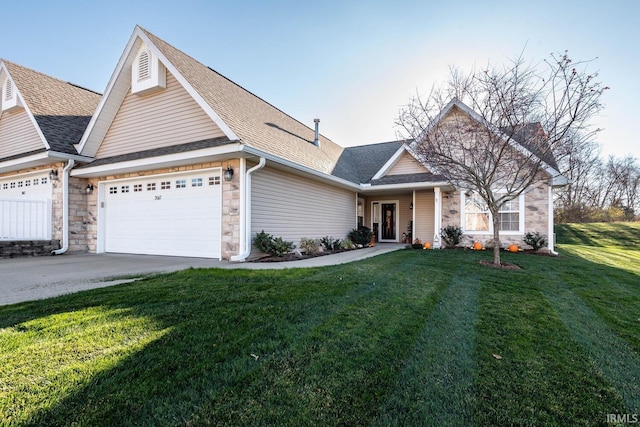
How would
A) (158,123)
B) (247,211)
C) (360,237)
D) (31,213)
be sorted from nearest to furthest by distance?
1. (247,211)
2. (158,123)
3. (31,213)
4. (360,237)

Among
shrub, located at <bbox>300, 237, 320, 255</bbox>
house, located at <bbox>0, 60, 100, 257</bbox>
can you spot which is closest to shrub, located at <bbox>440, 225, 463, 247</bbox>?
shrub, located at <bbox>300, 237, 320, 255</bbox>

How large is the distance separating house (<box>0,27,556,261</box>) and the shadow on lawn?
148 inches

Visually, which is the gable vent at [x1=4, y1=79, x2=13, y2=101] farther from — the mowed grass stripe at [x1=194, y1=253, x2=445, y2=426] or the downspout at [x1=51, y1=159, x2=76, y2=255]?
the mowed grass stripe at [x1=194, y1=253, x2=445, y2=426]

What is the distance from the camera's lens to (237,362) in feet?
7.79

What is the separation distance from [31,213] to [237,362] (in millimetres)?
11551

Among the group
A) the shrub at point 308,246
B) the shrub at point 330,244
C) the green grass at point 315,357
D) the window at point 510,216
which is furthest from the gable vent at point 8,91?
the window at point 510,216

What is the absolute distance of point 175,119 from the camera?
8.54m

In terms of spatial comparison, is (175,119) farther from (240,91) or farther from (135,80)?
(240,91)

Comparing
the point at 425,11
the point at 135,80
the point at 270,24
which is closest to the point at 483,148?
the point at 425,11

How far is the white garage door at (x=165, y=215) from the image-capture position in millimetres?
8047

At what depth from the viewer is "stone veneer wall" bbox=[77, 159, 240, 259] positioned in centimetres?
751

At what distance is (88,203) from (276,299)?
9.37m

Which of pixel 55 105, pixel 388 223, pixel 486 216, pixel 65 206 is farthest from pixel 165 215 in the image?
pixel 486 216

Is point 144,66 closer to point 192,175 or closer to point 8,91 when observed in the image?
point 192,175
